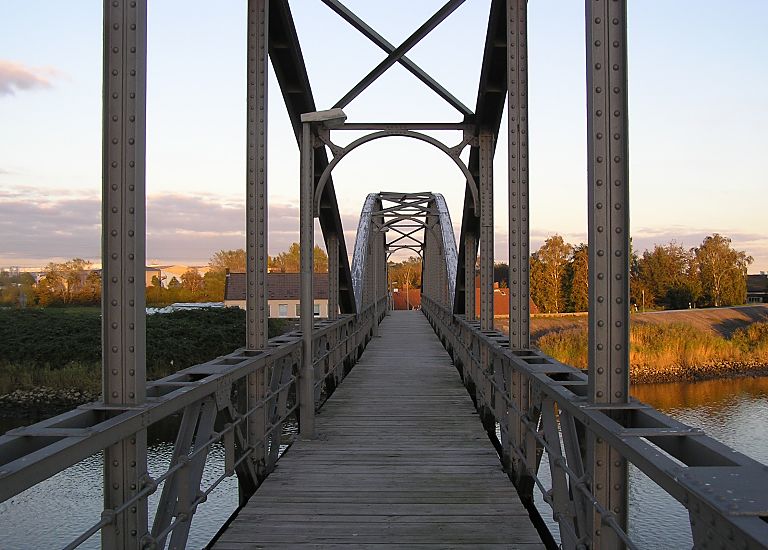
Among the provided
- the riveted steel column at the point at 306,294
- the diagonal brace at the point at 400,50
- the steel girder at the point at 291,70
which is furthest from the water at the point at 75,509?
the diagonal brace at the point at 400,50

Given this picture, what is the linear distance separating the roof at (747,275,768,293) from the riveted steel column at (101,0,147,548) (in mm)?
82870

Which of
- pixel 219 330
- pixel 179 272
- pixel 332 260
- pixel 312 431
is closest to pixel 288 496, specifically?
pixel 312 431

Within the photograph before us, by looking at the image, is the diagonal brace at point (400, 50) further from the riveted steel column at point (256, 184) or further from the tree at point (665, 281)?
the tree at point (665, 281)

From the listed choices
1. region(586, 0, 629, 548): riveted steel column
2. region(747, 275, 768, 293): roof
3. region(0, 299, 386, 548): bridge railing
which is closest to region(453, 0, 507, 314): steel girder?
region(0, 299, 386, 548): bridge railing

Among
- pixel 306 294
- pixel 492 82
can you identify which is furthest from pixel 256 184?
pixel 492 82

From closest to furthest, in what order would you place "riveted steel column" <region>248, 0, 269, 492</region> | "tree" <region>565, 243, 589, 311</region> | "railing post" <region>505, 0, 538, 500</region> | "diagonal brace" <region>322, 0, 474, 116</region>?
"riveted steel column" <region>248, 0, 269, 492</region>
"railing post" <region>505, 0, 538, 500</region>
"diagonal brace" <region>322, 0, 474, 116</region>
"tree" <region>565, 243, 589, 311</region>

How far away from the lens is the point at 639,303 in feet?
187

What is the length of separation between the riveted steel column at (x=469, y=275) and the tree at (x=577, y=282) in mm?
39508

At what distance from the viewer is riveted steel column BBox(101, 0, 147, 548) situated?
2850 mm

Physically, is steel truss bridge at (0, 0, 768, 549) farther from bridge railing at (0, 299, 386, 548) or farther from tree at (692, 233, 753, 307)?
tree at (692, 233, 753, 307)

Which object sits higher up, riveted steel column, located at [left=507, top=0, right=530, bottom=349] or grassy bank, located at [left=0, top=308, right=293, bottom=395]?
riveted steel column, located at [left=507, top=0, right=530, bottom=349]

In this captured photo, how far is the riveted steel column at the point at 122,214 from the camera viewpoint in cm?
285

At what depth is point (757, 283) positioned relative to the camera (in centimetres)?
8200

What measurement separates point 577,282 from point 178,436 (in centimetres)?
4982
